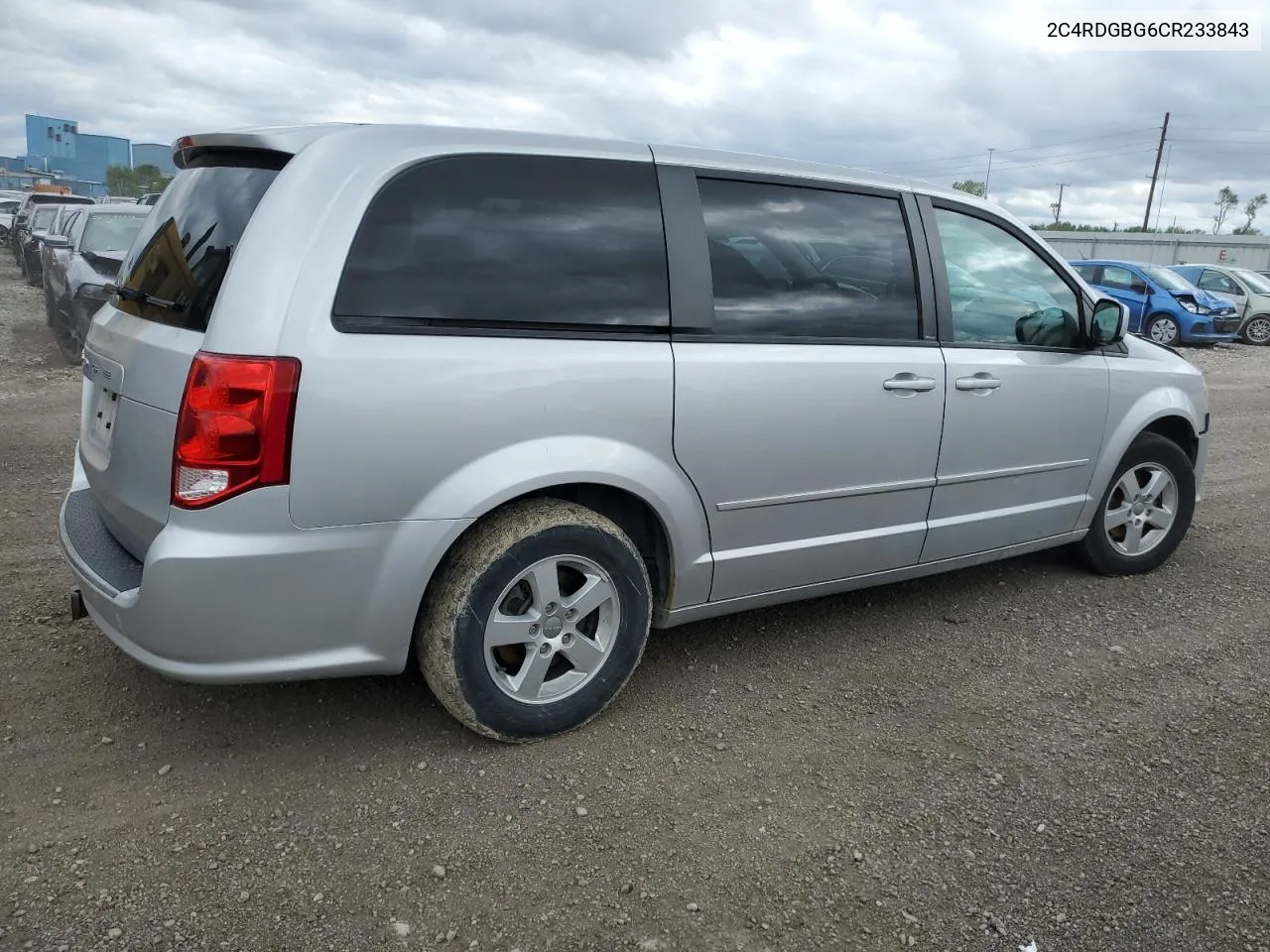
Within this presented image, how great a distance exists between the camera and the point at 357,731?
311cm

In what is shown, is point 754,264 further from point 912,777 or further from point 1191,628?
point 1191,628

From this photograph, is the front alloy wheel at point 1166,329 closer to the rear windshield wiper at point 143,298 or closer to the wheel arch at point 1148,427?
the wheel arch at point 1148,427

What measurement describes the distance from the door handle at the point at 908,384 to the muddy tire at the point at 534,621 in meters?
1.18

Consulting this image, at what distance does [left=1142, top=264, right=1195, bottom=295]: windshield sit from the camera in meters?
17.8

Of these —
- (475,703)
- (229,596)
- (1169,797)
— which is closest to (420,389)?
(229,596)

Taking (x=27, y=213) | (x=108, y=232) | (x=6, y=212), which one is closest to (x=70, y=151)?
(x=6, y=212)

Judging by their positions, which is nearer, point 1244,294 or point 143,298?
point 143,298

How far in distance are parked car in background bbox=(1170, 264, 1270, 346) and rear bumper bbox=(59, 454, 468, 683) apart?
20263 millimetres

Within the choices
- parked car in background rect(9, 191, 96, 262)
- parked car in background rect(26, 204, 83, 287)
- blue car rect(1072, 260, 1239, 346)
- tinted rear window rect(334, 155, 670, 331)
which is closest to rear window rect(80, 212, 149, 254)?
parked car in background rect(26, 204, 83, 287)

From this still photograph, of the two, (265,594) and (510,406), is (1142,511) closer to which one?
(510,406)

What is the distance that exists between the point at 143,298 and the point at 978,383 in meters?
3.00

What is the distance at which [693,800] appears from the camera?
2.82 metres

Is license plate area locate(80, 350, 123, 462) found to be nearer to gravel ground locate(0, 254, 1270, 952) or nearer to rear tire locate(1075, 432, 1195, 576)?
gravel ground locate(0, 254, 1270, 952)

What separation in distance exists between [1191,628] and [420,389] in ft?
11.6
